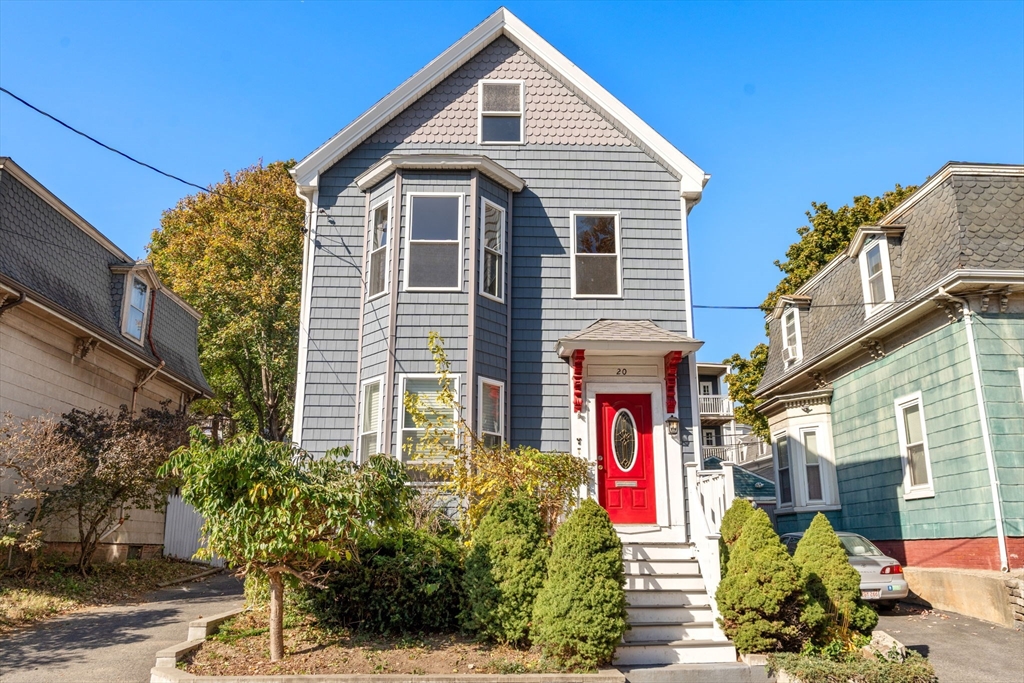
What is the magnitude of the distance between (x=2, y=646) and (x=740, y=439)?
126 ft

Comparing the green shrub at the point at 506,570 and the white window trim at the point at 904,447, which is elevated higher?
the white window trim at the point at 904,447

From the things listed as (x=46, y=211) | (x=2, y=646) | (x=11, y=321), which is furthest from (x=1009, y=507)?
(x=46, y=211)

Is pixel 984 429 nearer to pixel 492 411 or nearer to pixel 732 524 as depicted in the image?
pixel 732 524

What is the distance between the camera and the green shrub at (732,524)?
10.2 metres

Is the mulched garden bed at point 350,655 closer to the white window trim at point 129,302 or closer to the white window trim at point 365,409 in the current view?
the white window trim at point 365,409

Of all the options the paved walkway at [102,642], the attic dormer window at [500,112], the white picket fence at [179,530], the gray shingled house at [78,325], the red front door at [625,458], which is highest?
the attic dormer window at [500,112]

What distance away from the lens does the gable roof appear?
14133 mm

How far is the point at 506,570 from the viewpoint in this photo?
9086 millimetres

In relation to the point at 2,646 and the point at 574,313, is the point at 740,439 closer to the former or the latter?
the point at 574,313

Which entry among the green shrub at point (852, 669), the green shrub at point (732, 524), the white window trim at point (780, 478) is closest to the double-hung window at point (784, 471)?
the white window trim at point (780, 478)

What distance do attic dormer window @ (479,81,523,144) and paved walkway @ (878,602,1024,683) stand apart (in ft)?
33.6

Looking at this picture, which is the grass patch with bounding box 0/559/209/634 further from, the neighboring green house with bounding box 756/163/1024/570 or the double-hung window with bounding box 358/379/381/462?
the neighboring green house with bounding box 756/163/1024/570

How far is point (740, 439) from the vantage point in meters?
43.0

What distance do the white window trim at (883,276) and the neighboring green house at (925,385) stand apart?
0.12ft
